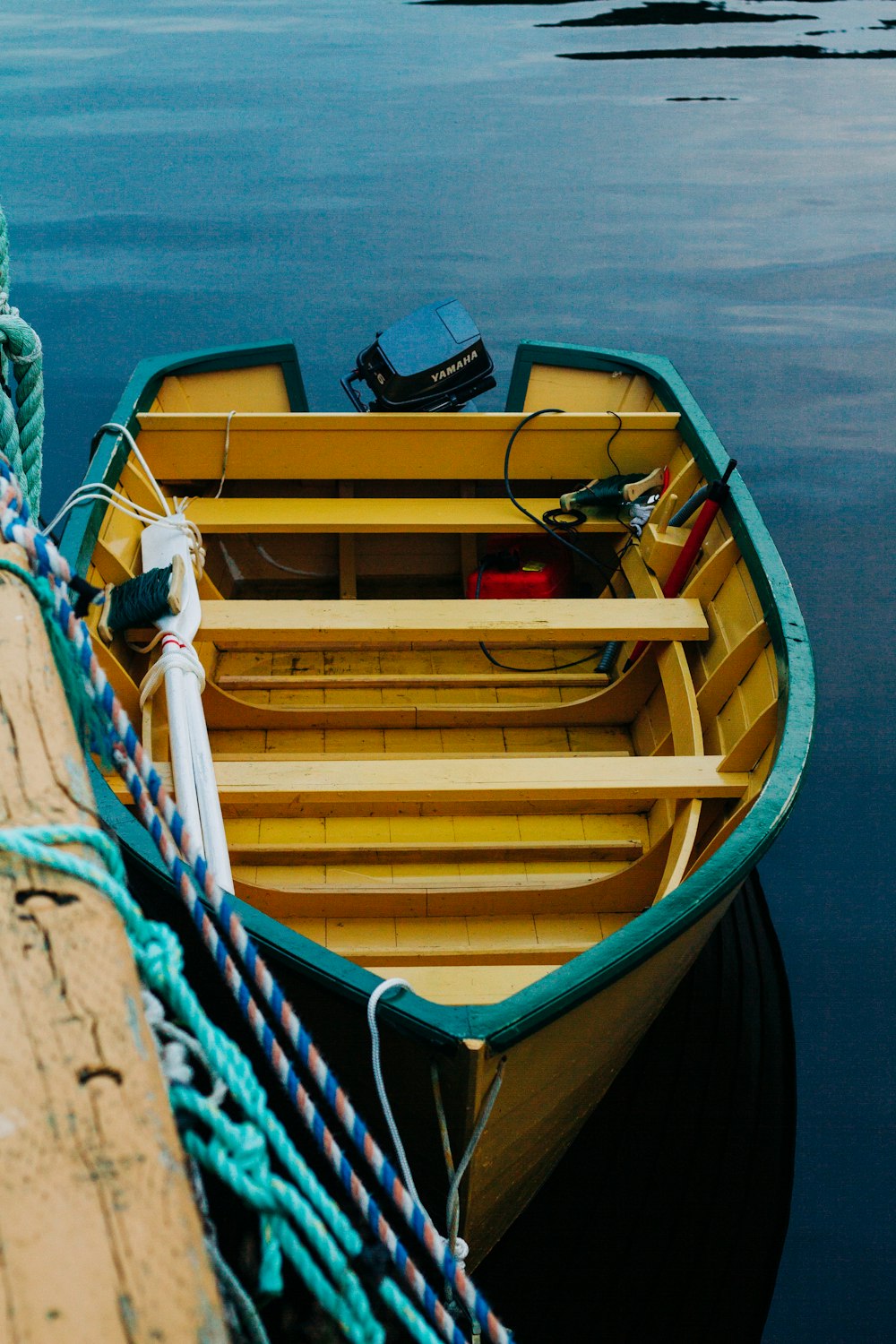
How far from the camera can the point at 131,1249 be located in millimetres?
852

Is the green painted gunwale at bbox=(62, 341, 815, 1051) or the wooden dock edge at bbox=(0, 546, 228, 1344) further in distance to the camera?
the green painted gunwale at bbox=(62, 341, 815, 1051)

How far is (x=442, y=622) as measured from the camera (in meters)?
3.96

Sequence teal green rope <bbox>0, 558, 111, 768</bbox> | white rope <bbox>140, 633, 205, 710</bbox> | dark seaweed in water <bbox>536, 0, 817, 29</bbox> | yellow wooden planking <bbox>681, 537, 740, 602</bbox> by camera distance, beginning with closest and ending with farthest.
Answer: teal green rope <bbox>0, 558, 111, 768</bbox>, white rope <bbox>140, 633, 205, 710</bbox>, yellow wooden planking <bbox>681, 537, 740, 602</bbox>, dark seaweed in water <bbox>536, 0, 817, 29</bbox>

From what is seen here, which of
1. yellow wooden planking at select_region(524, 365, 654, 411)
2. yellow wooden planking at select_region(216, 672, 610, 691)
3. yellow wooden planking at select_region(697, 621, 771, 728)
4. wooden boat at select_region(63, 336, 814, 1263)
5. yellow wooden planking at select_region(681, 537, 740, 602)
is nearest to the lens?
wooden boat at select_region(63, 336, 814, 1263)

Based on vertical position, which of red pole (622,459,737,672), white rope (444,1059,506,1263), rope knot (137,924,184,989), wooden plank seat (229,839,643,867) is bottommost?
white rope (444,1059,506,1263)

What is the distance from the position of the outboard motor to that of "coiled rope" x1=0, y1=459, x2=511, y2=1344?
3997 mm

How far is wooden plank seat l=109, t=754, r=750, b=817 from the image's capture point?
3.26 metres

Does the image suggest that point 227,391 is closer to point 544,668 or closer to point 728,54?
point 544,668

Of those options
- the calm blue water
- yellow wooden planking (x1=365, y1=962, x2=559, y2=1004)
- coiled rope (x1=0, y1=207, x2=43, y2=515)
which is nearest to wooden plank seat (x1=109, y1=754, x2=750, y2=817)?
yellow wooden planking (x1=365, y1=962, x2=559, y2=1004)

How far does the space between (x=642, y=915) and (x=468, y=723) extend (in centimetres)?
204

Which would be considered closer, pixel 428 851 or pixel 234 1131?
pixel 234 1131

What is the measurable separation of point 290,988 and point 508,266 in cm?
1116

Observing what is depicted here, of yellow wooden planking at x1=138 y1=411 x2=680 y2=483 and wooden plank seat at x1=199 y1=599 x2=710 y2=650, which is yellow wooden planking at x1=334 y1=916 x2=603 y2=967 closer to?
wooden plank seat at x1=199 y1=599 x2=710 y2=650

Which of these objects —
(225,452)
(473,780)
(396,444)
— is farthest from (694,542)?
(225,452)
